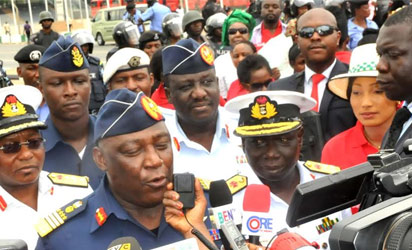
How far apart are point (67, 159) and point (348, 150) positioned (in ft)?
5.51

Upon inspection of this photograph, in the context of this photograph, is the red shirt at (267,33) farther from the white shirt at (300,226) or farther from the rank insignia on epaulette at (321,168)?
the white shirt at (300,226)

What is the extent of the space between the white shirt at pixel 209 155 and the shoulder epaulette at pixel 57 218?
3.50 feet

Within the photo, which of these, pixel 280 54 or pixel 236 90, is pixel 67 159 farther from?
pixel 280 54

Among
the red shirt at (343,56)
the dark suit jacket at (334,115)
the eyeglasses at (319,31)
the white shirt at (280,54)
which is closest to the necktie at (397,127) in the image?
the dark suit jacket at (334,115)

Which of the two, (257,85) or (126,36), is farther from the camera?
(126,36)

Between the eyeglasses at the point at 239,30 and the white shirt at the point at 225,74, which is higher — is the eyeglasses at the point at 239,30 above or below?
above

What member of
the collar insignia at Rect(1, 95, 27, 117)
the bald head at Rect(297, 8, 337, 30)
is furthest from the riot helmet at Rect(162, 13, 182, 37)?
the collar insignia at Rect(1, 95, 27, 117)

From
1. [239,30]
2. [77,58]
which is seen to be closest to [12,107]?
[77,58]

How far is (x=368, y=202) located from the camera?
6.26ft

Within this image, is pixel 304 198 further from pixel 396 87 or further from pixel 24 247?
pixel 396 87

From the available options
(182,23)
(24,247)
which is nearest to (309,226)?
(24,247)

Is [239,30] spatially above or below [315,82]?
above

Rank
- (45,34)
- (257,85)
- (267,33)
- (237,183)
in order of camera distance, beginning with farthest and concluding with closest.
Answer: (45,34) < (267,33) < (257,85) < (237,183)

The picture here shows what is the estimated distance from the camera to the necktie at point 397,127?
3.29m
